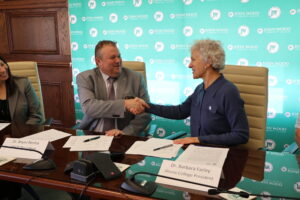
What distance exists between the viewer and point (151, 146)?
1725 millimetres

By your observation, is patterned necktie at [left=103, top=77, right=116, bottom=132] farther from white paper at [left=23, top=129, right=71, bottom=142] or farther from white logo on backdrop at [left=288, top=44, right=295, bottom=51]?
white logo on backdrop at [left=288, top=44, right=295, bottom=51]

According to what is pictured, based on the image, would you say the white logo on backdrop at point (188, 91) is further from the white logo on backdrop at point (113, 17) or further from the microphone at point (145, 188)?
the microphone at point (145, 188)

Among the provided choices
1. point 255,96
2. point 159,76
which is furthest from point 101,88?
point 159,76

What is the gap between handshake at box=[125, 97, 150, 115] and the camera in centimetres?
226

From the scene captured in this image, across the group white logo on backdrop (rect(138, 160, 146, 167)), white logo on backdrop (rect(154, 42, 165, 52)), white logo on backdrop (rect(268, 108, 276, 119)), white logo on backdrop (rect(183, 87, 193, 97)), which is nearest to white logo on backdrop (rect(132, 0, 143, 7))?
white logo on backdrop (rect(154, 42, 165, 52))

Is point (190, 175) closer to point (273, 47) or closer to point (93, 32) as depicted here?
point (273, 47)

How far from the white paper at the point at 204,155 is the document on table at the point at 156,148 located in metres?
0.07

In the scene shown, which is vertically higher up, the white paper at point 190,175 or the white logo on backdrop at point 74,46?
the white logo on backdrop at point 74,46

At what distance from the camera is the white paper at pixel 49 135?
189 centimetres

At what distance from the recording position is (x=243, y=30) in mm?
3160

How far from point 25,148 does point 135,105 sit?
2.73 feet

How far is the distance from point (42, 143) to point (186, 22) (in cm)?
218

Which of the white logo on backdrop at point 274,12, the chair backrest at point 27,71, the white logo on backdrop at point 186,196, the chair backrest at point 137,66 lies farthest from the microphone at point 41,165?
the white logo on backdrop at point 274,12

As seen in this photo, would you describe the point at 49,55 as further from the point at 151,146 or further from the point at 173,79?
the point at 151,146
